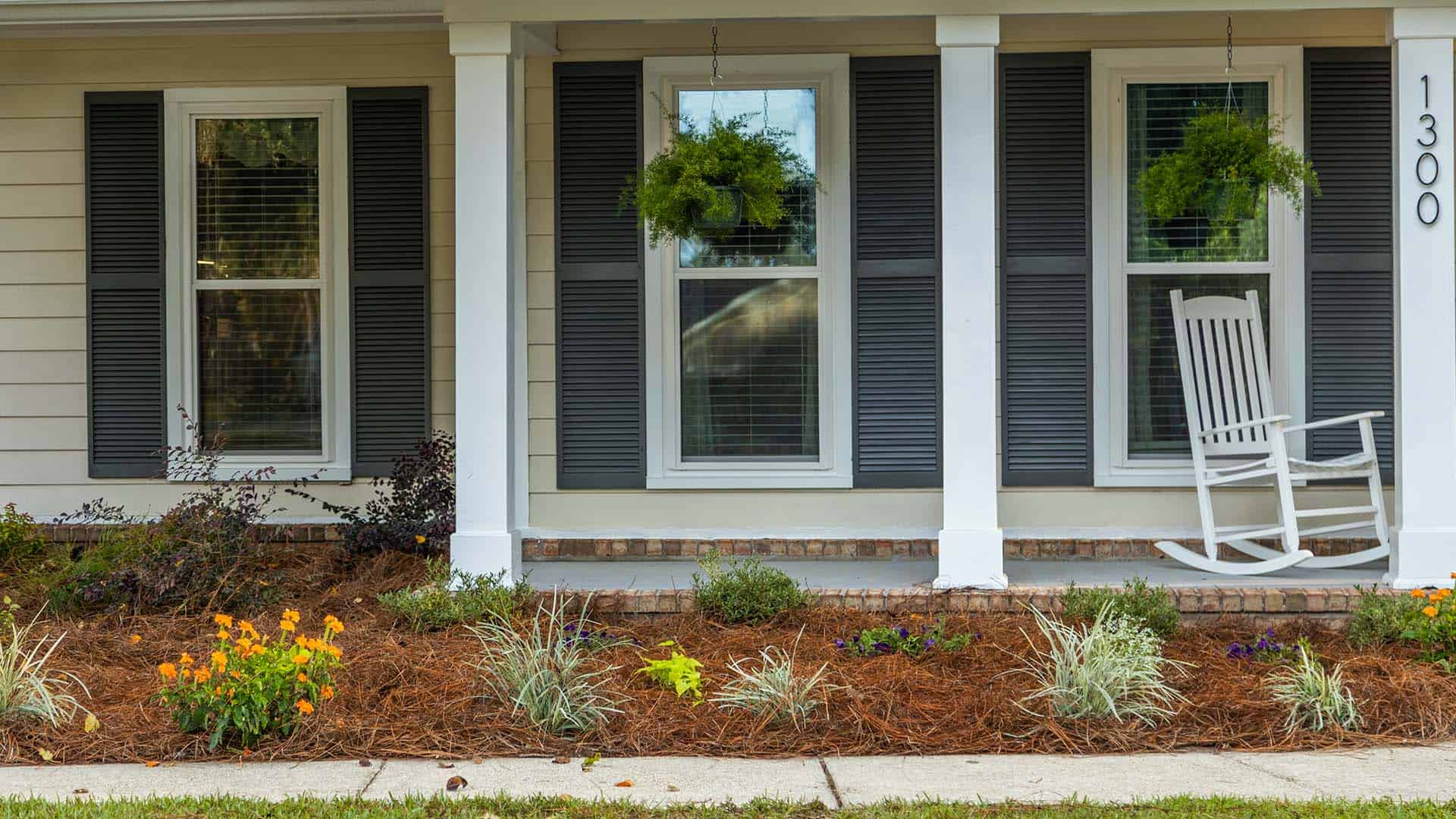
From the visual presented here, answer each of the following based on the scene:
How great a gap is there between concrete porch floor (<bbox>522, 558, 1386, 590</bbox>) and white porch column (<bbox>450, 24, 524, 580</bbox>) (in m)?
0.32

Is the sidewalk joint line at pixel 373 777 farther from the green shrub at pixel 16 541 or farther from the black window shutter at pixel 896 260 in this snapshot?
the green shrub at pixel 16 541

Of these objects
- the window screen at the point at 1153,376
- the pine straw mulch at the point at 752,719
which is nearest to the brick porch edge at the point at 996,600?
the pine straw mulch at the point at 752,719

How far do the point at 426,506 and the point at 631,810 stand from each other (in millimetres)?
2734

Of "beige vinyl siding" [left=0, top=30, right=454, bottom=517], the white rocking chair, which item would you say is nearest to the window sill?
"beige vinyl siding" [left=0, top=30, right=454, bottom=517]

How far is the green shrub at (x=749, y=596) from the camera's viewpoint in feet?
13.4

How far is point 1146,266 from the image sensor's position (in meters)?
5.25

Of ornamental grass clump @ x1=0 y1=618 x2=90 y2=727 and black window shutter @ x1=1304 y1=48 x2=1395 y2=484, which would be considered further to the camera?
black window shutter @ x1=1304 y1=48 x2=1395 y2=484

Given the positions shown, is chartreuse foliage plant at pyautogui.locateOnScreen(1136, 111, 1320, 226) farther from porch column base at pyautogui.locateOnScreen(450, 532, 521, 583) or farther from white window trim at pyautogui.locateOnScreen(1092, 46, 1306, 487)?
porch column base at pyautogui.locateOnScreen(450, 532, 521, 583)

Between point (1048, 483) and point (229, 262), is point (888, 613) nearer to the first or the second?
point (1048, 483)

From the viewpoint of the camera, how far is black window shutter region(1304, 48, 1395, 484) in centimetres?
516

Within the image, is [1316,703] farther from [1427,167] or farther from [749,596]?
[1427,167]

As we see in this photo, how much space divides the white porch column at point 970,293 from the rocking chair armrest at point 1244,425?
1.06 meters

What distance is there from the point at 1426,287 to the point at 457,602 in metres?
3.61

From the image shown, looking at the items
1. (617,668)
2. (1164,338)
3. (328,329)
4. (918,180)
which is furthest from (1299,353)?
(328,329)
